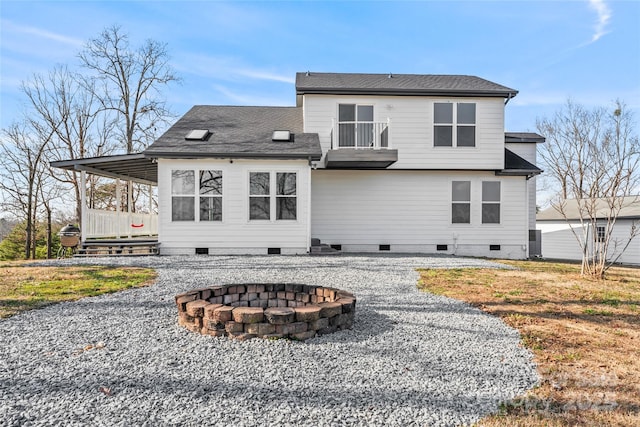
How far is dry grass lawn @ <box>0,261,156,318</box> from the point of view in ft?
17.0

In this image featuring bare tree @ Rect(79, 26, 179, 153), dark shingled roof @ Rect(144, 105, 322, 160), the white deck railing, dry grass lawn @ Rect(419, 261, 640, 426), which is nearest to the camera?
dry grass lawn @ Rect(419, 261, 640, 426)

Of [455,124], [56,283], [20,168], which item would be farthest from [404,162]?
[20,168]

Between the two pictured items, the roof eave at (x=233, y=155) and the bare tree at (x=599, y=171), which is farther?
the roof eave at (x=233, y=155)

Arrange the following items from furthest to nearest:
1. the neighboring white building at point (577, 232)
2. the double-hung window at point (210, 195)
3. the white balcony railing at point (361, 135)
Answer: the neighboring white building at point (577, 232) → the white balcony railing at point (361, 135) → the double-hung window at point (210, 195)

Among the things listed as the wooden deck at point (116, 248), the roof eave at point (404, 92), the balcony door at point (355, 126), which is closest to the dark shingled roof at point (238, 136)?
the balcony door at point (355, 126)

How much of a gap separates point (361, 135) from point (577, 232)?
16.5m

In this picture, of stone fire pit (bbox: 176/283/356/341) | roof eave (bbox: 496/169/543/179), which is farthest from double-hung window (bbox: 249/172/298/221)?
roof eave (bbox: 496/169/543/179)

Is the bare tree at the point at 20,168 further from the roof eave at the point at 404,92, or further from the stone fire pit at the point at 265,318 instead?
the stone fire pit at the point at 265,318

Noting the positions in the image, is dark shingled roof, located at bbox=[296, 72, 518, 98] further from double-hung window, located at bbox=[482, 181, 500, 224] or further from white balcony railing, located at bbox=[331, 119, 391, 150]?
double-hung window, located at bbox=[482, 181, 500, 224]

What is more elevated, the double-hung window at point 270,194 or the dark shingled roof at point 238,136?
the dark shingled roof at point 238,136

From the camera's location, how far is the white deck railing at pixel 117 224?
11.7 metres

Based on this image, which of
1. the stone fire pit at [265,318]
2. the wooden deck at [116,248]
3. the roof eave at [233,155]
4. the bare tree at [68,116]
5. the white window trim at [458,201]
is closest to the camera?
the stone fire pit at [265,318]

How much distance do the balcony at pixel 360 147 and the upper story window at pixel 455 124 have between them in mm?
1894

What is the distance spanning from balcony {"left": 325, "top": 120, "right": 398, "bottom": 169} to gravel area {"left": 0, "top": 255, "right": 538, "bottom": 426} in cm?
716
